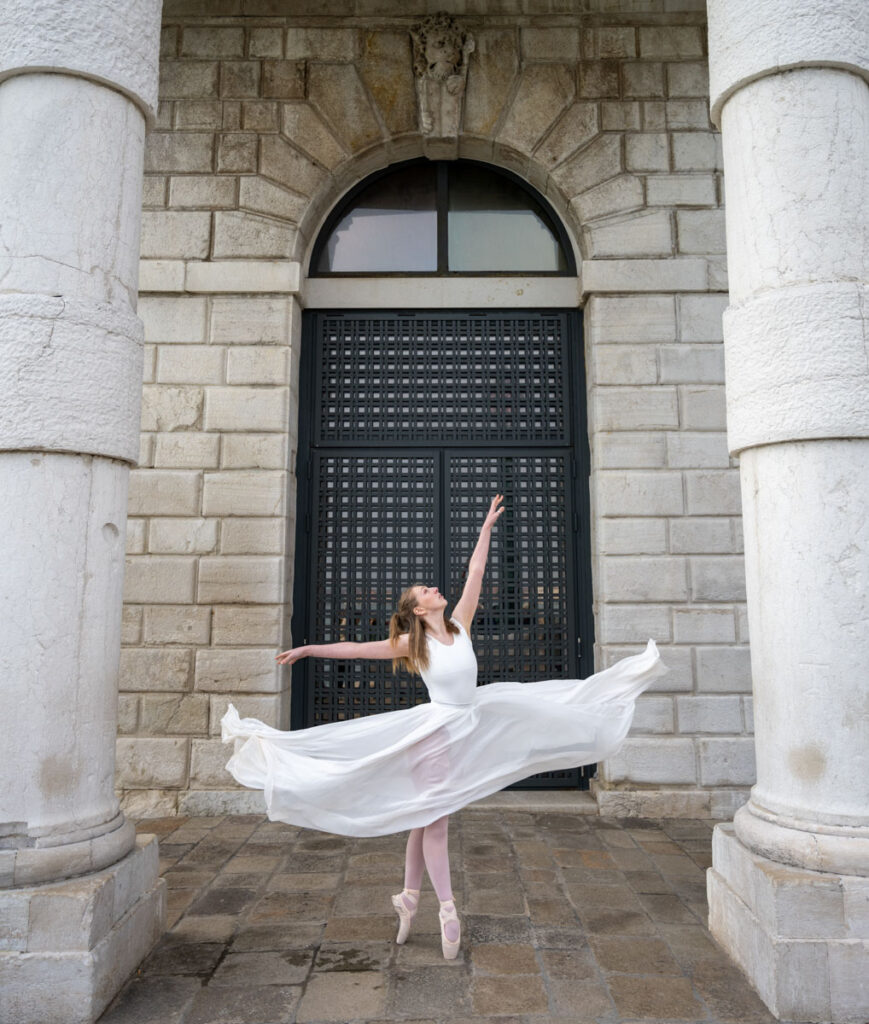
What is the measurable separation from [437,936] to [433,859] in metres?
0.56

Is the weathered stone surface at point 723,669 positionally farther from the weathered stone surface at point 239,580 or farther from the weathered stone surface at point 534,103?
the weathered stone surface at point 534,103

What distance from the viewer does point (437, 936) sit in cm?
374

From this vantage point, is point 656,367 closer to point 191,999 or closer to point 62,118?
point 62,118

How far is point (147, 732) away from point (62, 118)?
15.0 feet

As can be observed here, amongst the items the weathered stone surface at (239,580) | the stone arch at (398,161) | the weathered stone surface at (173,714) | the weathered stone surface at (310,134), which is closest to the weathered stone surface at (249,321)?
the stone arch at (398,161)

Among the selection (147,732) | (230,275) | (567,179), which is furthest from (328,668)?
(567,179)

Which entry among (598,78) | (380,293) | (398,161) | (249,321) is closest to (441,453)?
Result: (380,293)

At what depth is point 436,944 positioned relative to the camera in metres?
3.64

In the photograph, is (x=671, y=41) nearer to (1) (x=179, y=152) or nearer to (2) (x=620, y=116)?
(2) (x=620, y=116)

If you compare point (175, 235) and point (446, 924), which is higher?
point (175, 235)

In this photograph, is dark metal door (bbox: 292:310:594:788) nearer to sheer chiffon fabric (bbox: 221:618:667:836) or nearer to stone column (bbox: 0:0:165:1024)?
sheer chiffon fabric (bbox: 221:618:667:836)

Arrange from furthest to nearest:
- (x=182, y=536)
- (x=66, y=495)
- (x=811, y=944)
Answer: (x=182, y=536), (x=66, y=495), (x=811, y=944)

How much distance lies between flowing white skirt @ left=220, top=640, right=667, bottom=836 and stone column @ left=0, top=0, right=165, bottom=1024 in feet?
2.36

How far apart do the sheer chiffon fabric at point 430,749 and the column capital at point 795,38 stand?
303 cm
